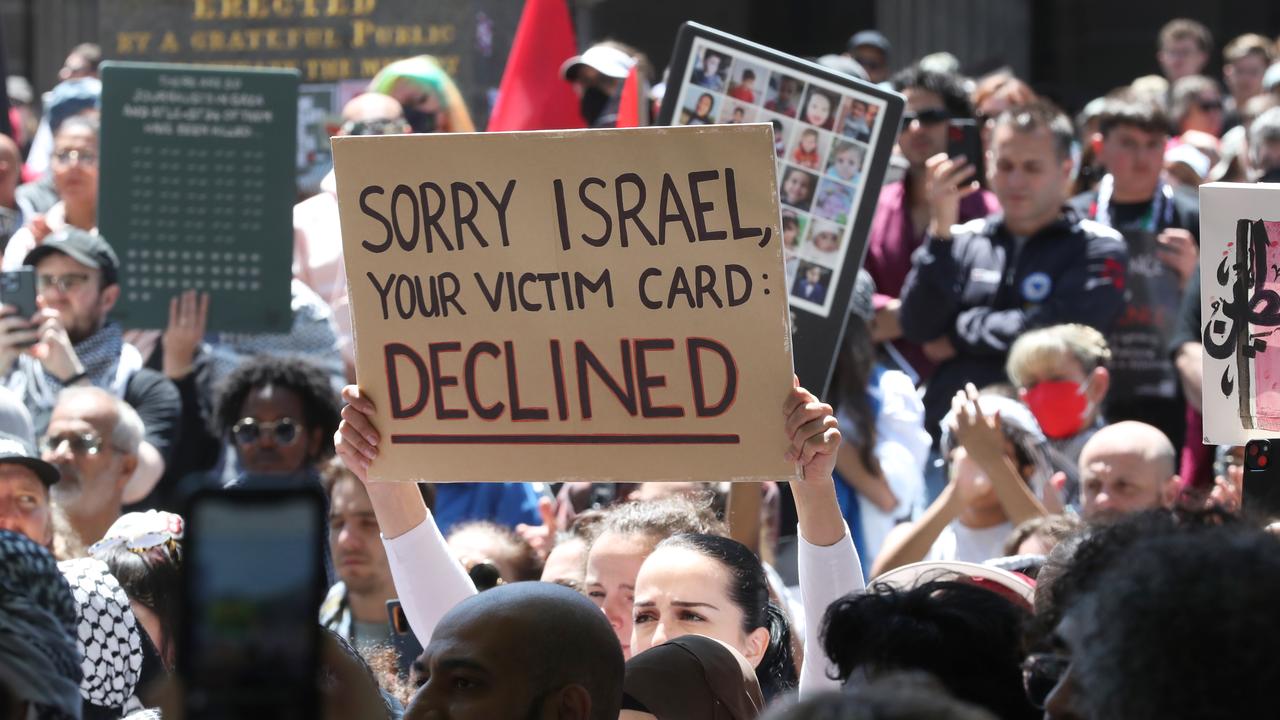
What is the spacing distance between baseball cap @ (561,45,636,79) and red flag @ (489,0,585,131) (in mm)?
60

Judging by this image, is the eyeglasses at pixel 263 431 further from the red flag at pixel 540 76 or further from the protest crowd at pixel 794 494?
the red flag at pixel 540 76

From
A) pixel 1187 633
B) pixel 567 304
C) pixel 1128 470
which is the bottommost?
pixel 1128 470

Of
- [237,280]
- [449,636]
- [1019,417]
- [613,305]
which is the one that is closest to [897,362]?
[1019,417]

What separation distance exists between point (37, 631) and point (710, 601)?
6.66 feet

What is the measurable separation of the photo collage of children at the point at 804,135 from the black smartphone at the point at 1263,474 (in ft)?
6.16

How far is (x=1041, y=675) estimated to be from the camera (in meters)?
2.56

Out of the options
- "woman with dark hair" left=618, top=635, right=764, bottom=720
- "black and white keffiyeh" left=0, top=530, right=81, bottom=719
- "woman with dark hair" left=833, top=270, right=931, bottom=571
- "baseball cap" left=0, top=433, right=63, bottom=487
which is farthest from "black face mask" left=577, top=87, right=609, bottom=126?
"black and white keffiyeh" left=0, top=530, right=81, bottom=719

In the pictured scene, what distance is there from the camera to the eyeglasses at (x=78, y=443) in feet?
19.3

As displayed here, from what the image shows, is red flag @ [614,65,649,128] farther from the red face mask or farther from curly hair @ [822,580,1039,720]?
curly hair @ [822,580,1039,720]

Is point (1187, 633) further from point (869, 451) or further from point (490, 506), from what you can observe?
point (490, 506)

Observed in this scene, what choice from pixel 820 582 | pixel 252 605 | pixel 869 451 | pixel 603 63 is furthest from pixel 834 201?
pixel 252 605

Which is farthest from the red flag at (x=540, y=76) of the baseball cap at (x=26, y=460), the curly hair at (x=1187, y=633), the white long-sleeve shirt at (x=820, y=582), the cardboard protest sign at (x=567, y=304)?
the curly hair at (x=1187, y=633)

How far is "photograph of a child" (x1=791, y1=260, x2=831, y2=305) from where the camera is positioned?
5203 millimetres

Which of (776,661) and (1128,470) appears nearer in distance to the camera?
(776,661)
